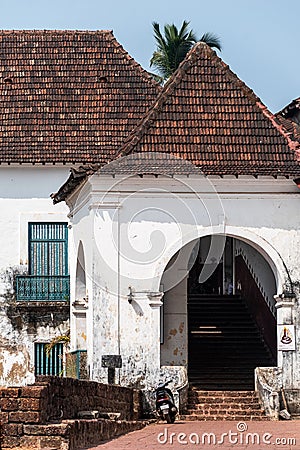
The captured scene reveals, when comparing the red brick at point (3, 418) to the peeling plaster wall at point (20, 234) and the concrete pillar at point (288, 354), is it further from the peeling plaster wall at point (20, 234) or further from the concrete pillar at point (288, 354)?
the peeling plaster wall at point (20, 234)

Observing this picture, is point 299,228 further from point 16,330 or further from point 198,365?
point 16,330

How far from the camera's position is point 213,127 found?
→ 24312 millimetres

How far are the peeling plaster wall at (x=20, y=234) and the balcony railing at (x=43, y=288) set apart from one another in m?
0.25

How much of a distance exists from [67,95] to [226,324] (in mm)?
8001

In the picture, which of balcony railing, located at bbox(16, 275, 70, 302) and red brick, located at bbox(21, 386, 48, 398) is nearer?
red brick, located at bbox(21, 386, 48, 398)

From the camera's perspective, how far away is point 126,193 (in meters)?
→ 23.1

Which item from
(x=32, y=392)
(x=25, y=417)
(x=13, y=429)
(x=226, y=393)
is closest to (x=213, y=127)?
(x=226, y=393)

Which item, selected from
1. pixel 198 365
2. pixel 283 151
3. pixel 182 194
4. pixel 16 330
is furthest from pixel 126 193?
pixel 16 330

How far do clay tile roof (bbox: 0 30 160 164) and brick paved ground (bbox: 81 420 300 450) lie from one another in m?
11.3

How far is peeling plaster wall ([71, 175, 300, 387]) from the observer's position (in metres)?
23.2

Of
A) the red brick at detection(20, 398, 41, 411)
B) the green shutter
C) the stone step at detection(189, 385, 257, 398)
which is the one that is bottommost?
the stone step at detection(189, 385, 257, 398)

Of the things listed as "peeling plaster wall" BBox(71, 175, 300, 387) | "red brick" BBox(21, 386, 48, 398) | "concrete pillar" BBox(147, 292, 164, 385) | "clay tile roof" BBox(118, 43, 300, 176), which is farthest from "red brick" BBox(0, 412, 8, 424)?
"clay tile roof" BBox(118, 43, 300, 176)

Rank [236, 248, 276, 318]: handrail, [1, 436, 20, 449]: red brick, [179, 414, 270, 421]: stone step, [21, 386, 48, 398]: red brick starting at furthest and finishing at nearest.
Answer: [236, 248, 276, 318]: handrail < [179, 414, 270, 421]: stone step < [21, 386, 48, 398]: red brick < [1, 436, 20, 449]: red brick

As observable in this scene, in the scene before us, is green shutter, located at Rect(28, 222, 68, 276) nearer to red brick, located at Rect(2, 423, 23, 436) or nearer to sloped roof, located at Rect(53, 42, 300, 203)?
sloped roof, located at Rect(53, 42, 300, 203)
